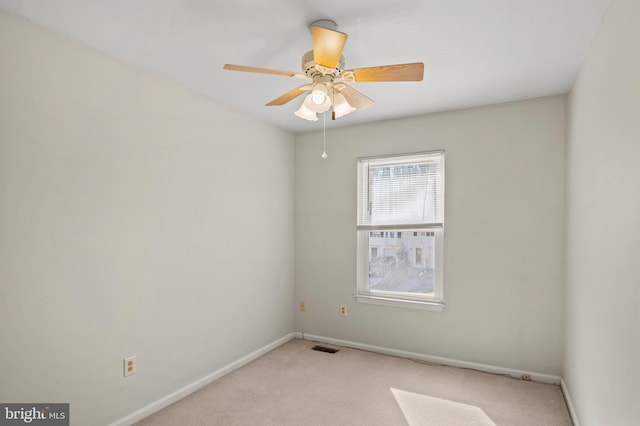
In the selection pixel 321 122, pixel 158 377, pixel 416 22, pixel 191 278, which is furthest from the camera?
pixel 321 122

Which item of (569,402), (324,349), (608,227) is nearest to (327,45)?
(608,227)

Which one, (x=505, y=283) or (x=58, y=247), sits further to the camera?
(x=505, y=283)

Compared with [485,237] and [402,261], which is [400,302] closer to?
[402,261]

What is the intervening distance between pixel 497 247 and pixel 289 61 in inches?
92.5

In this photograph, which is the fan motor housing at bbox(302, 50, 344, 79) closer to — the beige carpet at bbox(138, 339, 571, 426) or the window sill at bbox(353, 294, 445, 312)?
the beige carpet at bbox(138, 339, 571, 426)

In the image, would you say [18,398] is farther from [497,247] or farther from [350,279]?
[497,247]

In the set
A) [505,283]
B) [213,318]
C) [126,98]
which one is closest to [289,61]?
[126,98]

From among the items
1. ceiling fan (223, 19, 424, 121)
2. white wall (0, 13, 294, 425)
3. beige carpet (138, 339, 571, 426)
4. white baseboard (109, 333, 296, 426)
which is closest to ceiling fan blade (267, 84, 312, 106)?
ceiling fan (223, 19, 424, 121)

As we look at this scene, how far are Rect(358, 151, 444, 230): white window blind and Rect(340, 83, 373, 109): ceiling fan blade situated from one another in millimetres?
1473

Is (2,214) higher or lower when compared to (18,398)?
higher

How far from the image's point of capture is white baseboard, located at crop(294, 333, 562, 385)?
3.04 m

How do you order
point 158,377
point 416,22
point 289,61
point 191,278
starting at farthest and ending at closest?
point 191,278 < point 158,377 < point 289,61 < point 416,22

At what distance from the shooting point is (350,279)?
3936 millimetres

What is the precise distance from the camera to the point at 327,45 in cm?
173
